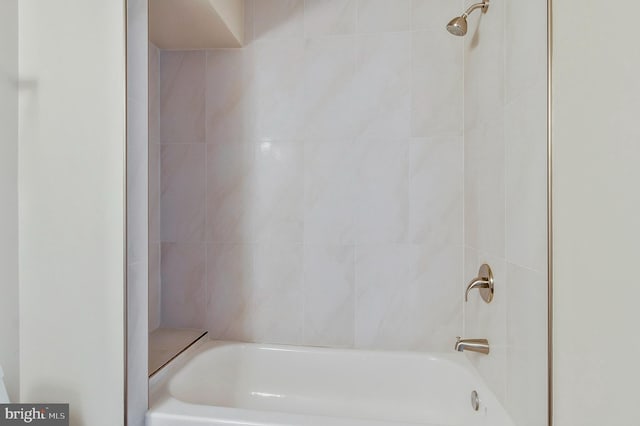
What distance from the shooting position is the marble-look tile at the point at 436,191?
70.1 inches

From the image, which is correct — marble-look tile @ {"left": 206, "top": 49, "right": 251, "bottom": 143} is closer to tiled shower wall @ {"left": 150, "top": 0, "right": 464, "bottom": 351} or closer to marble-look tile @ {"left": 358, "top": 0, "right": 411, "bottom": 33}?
tiled shower wall @ {"left": 150, "top": 0, "right": 464, "bottom": 351}

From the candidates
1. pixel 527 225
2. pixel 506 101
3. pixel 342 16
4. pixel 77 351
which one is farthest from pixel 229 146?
pixel 527 225

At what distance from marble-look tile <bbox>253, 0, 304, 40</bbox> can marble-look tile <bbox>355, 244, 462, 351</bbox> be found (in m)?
1.06

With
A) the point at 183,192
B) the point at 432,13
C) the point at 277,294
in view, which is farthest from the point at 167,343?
the point at 432,13

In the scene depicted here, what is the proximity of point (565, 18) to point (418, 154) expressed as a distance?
98cm

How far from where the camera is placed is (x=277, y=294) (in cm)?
190

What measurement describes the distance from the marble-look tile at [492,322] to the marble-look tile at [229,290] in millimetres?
978

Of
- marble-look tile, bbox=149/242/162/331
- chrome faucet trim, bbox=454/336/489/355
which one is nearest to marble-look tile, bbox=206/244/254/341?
marble-look tile, bbox=149/242/162/331

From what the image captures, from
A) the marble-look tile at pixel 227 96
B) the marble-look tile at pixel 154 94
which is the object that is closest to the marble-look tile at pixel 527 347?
the marble-look tile at pixel 227 96

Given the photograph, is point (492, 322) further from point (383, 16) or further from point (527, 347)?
point (383, 16)

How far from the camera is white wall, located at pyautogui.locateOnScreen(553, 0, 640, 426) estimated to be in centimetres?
63

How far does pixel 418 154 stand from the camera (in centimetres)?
180

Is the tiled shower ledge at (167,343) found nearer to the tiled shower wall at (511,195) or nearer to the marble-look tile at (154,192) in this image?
the marble-look tile at (154,192)

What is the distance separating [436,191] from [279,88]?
858 millimetres
